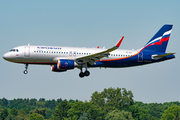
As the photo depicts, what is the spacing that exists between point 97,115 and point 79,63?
86.4 meters

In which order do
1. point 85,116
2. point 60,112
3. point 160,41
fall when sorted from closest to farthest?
point 160,41 < point 85,116 < point 60,112

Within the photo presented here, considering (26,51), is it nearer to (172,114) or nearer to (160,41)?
(160,41)

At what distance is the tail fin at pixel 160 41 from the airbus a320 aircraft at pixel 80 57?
78cm

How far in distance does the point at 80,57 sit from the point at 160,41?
1854 centimetres

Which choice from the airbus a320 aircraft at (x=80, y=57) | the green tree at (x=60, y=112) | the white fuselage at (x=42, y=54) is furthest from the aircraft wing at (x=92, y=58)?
the green tree at (x=60, y=112)

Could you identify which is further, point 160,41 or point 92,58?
point 160,41

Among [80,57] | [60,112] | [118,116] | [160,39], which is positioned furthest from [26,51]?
[60,112]

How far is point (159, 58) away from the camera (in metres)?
63.7

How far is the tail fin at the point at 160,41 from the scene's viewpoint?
66125 millimetres

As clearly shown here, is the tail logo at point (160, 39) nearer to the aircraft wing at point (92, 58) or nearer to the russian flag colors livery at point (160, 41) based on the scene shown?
the russian flag colors livery at point (160, 41)

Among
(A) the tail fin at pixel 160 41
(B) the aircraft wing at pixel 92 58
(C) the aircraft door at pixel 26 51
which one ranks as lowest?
(B) the aircraft wing at pixel 92 58

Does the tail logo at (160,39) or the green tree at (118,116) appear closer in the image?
the tail logo at (160,39)

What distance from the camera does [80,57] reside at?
57.3 m

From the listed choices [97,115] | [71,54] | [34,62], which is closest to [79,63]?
[71,54]
